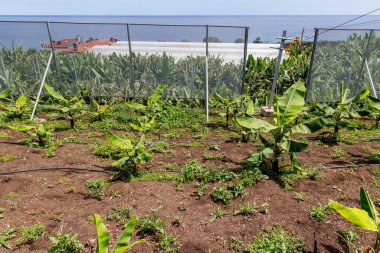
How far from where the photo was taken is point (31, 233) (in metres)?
3.75

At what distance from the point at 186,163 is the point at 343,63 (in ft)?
20.8

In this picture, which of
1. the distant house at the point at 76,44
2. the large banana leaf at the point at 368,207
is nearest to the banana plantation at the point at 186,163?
the large banana leaf at the point at 368,207

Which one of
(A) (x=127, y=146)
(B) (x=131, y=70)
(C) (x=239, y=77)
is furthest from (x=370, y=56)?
(A) (x=127, y=146)

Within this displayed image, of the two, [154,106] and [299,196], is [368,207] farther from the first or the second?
[154,106]

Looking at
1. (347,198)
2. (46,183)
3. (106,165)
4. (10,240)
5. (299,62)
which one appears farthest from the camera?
(299,62)

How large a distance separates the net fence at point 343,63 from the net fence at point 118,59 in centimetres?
222

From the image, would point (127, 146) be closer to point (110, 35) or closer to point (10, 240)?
point (10, 240)

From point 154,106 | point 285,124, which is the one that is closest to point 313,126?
point 285,124

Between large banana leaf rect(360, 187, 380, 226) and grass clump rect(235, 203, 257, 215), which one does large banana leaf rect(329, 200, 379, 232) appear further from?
grass clump rect(235, 203, 257, 215)

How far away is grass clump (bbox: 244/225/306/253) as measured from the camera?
11.5 feet

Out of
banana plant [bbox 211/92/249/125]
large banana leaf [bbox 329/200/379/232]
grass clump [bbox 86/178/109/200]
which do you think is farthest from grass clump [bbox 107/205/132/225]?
banana plant [bbox 211/92/249/125]

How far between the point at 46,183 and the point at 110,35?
5726 millimetres

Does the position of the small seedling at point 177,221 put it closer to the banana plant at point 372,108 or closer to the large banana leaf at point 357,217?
the large banana leaf at point 357,217

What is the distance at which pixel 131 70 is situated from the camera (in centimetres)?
916
